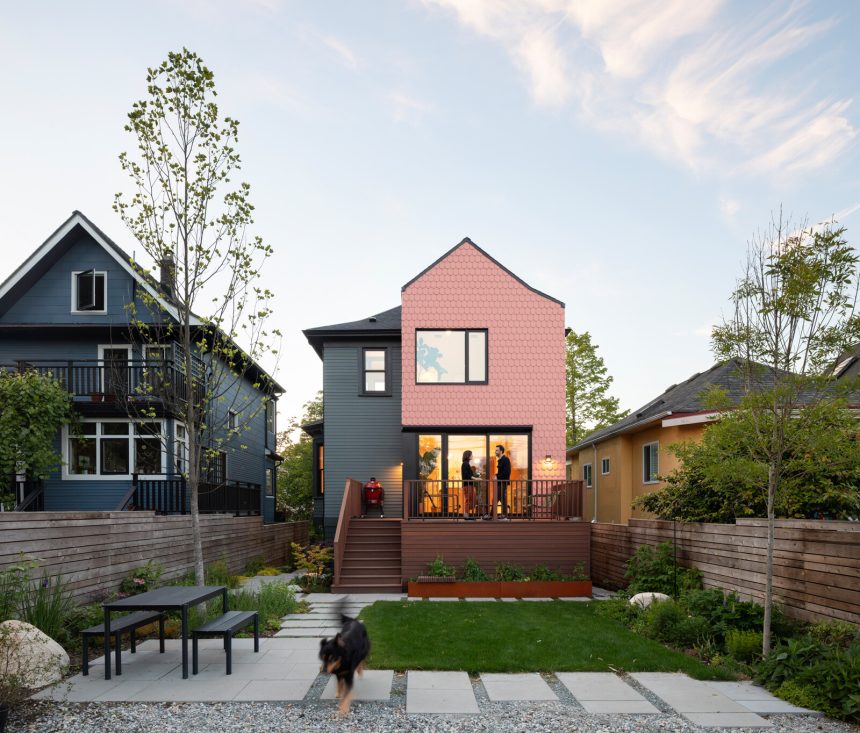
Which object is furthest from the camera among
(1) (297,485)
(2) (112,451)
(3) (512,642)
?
(1) (297,485)

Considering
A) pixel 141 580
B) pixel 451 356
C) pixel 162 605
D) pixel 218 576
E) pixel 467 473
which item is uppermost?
pixel 451 356

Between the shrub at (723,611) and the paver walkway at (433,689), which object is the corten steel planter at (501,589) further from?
the paver walkway at (433,689)

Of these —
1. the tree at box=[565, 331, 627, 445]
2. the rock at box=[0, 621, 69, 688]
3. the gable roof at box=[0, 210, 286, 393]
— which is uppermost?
the gable roof at box=[0, 210, 286, 393]

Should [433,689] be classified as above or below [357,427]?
below

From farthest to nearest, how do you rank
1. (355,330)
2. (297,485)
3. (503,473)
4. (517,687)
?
(297,485), (355,330), (503,473), (517,687)

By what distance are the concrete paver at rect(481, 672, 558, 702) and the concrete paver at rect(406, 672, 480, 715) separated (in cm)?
21

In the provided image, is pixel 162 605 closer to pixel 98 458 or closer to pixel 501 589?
pixel 501 589

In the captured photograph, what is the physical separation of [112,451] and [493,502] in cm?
1096

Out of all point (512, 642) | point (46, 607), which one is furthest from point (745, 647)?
point (46, 607)

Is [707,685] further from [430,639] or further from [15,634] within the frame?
[15,634]

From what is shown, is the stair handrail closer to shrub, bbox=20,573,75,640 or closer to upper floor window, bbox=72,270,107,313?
shrub, bbox=20,573,75,640

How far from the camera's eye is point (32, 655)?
6.39 meters

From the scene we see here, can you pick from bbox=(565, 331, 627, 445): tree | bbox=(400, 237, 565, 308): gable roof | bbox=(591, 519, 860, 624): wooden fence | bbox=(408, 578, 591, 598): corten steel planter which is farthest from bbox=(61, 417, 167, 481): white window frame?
bbox=(565, 331, 627, 445): tree

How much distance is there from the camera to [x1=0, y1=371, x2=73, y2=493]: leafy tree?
15.9 meters
